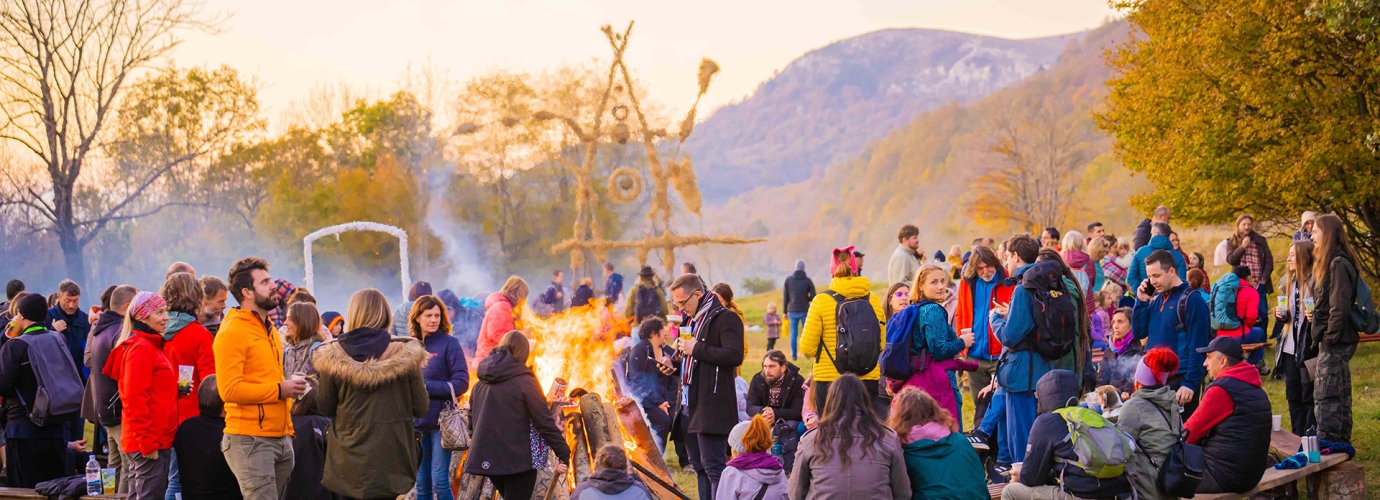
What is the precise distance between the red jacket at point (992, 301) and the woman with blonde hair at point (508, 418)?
3596 mm

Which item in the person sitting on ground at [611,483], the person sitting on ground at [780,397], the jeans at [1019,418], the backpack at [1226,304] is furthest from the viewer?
the backpack at [1226,304]

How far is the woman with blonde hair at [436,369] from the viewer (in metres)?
7.07

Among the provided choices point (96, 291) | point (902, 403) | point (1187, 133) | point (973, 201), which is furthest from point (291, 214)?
point (973, 201)

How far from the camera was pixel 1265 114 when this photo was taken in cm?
1454

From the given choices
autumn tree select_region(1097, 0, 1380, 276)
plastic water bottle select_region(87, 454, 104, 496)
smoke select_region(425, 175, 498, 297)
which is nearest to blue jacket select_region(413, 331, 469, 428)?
plastic water bottle select_region(87, 454, 104, 496)

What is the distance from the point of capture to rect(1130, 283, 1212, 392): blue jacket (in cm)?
743

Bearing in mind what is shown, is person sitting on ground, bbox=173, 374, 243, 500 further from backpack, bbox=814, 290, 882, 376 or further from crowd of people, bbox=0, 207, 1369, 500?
backpack, bbox=814, 290, 882, 376

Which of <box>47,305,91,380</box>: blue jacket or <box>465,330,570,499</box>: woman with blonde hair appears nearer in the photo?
<box>465,330,570,499</box>: woman with blonde hair

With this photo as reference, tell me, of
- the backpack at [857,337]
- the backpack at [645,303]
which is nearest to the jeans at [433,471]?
the backpack at [857,337]

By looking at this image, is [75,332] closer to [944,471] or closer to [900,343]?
[900,343]

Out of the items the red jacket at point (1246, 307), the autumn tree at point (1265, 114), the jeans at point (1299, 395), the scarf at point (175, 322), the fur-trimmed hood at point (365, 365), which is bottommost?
the jeans at point (1299, 395)

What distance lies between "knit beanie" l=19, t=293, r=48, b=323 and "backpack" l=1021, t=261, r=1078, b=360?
7283 millimetres

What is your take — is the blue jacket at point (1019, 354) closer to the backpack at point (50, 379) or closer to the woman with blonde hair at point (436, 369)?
the woman with blonde hair at point (436, 369)

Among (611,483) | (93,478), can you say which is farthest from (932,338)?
(93,478)
